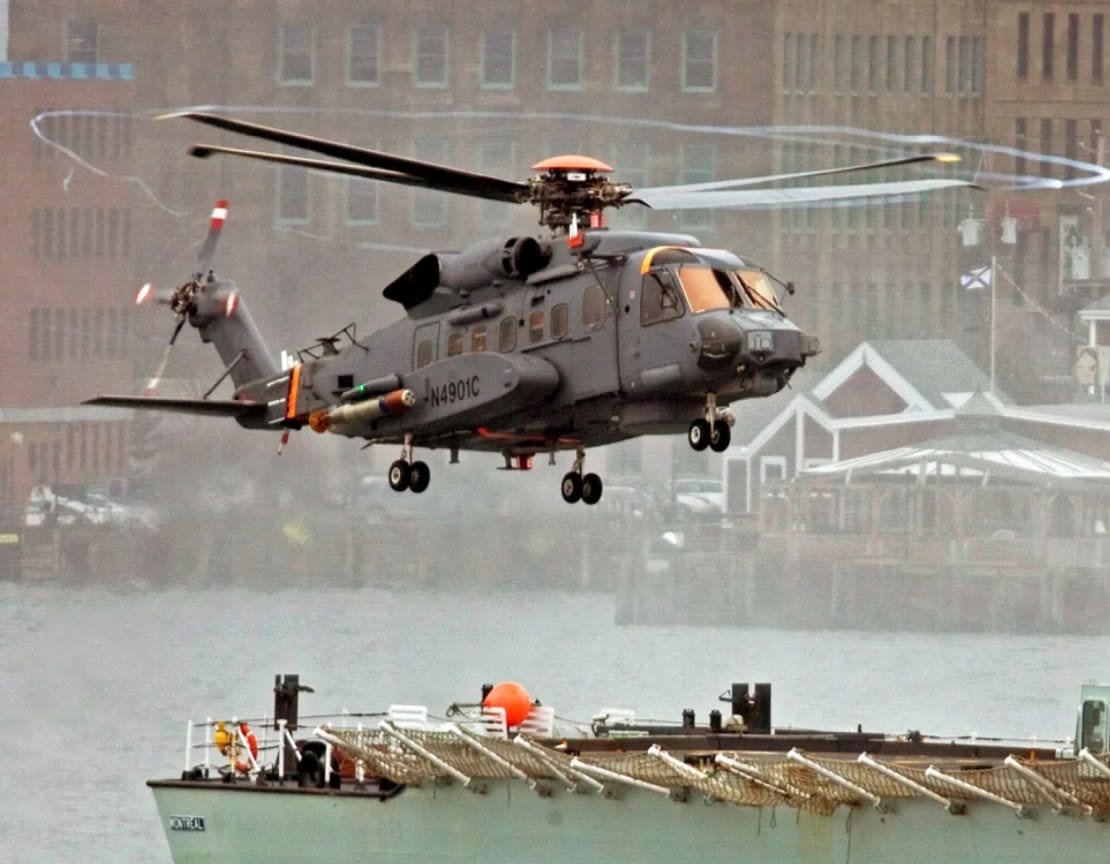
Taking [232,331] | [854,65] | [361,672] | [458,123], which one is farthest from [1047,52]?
[232,331]

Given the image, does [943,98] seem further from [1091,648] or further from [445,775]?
[445,775]

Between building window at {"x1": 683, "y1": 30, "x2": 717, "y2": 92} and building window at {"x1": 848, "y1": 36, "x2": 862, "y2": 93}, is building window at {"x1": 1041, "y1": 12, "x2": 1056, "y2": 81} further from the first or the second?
building window at {"x1": 683, "y1": 30, "x2": 717, "y2": 92}

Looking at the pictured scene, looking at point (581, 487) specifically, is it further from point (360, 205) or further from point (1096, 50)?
point (1096, 50)

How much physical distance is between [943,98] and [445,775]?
70.7m

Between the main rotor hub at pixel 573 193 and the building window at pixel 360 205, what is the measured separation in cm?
6580

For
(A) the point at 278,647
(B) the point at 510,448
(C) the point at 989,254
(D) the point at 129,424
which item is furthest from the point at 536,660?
(B) the point at 510,448

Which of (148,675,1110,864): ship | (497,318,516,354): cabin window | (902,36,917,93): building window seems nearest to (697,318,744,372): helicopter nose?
(497,318,516,354): cabin window

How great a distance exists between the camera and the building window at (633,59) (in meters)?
112

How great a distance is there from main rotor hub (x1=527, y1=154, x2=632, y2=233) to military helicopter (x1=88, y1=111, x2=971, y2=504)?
0.11 feet

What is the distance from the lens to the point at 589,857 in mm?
48938

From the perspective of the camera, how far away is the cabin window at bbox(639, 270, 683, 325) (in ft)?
136

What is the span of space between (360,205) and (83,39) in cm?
1299

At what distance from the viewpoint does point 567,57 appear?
370 ft

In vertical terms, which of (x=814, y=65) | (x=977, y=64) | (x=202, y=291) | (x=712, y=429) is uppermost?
(x=977, y=64)
